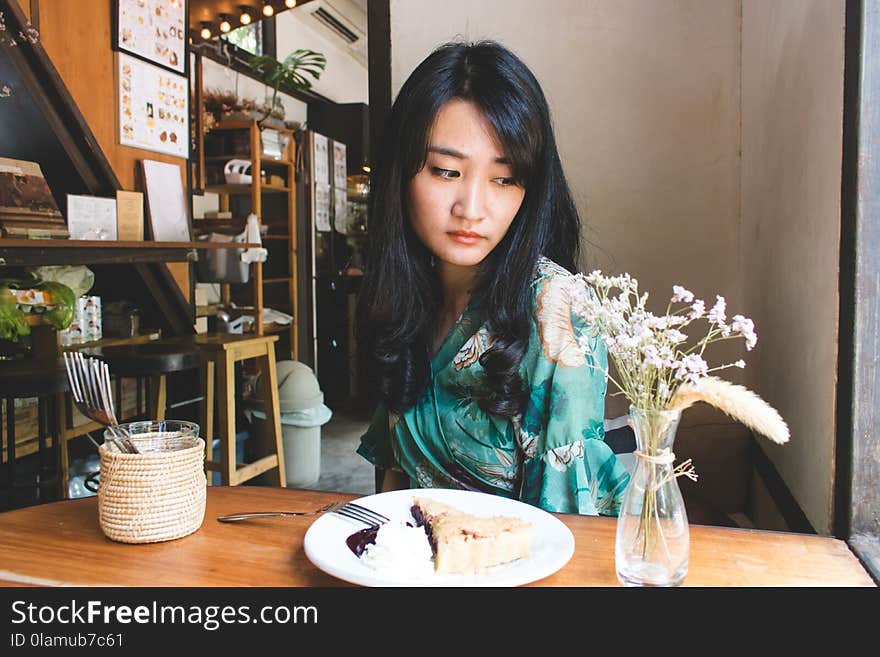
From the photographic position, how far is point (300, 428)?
426 centimetres

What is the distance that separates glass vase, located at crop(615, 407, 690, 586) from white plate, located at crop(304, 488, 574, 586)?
81mm

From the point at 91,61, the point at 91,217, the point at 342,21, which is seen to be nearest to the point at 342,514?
the point at 91,217

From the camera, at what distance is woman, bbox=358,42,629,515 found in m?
1.27

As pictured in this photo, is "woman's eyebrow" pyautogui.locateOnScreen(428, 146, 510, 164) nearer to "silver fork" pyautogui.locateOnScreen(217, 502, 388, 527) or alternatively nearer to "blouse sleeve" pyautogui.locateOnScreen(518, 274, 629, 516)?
"blouse sleeve" pyautogui.locateOnScreen(518, 274, 629, 516)

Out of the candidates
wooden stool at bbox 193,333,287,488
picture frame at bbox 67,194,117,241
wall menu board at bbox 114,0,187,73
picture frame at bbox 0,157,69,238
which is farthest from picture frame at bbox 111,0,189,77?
wooden stool at bbox 193,333,287,488

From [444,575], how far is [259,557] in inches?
9.6

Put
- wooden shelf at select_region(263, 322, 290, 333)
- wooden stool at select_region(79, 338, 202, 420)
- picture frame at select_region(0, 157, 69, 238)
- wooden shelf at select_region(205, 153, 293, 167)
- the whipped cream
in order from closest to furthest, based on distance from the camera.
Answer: the whipped cream
picture frame at select_region(0, 157, 69, 238)
wooden stool at select_region(79, 338, 202, 420)
wooden shelf at select_region(205, 153, 293, 167)
wooden shelf at select_region(263, 322, 290, 333)

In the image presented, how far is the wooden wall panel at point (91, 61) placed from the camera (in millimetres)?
3408

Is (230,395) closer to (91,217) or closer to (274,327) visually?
(91,217)

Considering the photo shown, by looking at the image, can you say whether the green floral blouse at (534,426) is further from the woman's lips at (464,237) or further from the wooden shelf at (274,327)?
the wooden shelf at (274,327)

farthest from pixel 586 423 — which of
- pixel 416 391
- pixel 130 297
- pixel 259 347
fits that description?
pixel 130 297

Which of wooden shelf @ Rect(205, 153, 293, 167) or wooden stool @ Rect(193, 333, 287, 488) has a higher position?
wooden shelf @ Rect(205, 153, 293, 167)

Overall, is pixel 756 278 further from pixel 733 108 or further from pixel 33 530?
pixel 33 530

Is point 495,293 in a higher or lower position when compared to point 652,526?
higher
